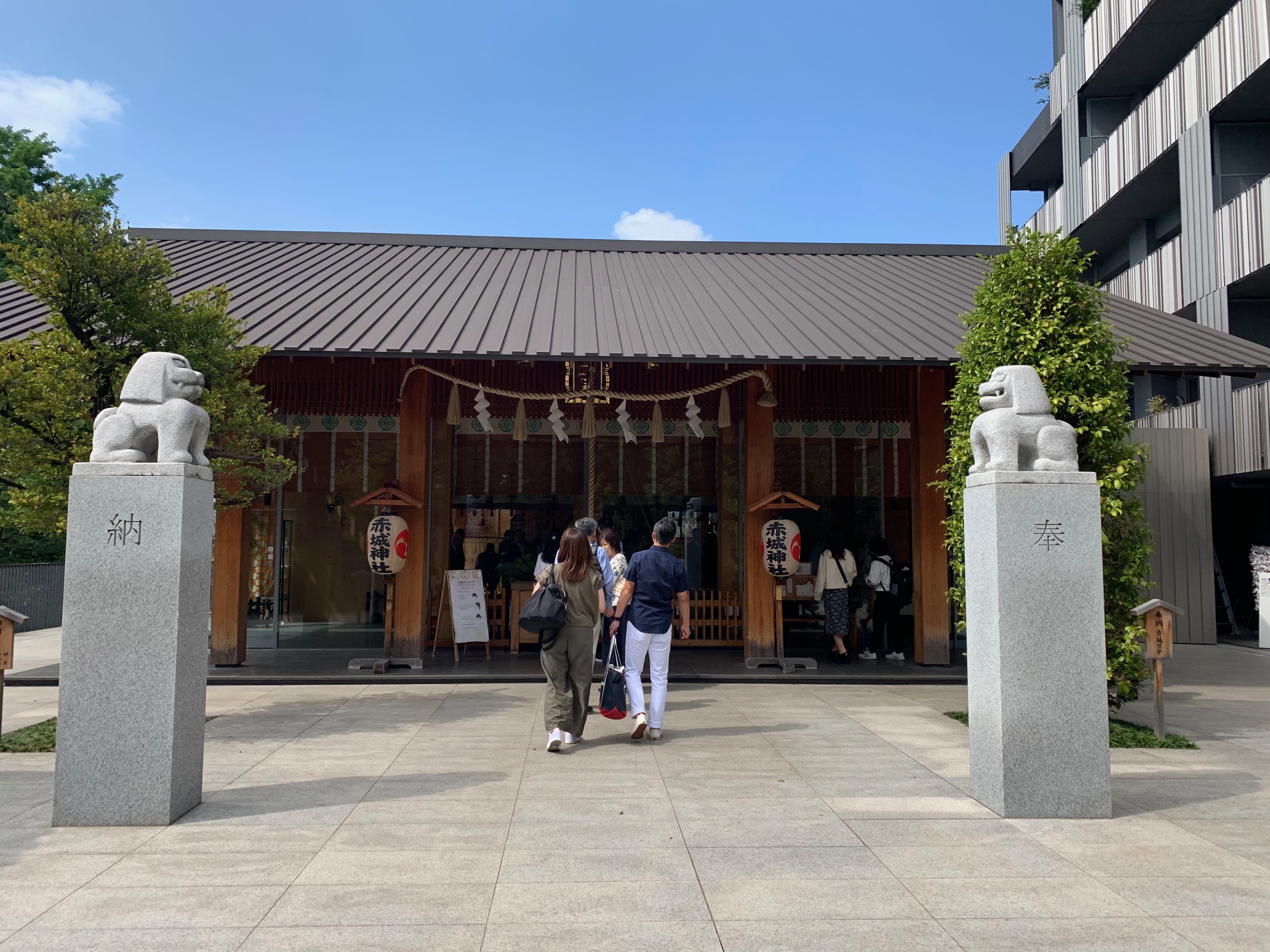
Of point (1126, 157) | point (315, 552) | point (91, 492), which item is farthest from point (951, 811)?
point (1126, 157)

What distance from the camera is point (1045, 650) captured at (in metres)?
5.39

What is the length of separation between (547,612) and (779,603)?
530 cm

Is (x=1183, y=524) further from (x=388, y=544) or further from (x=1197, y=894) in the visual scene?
(x=388, y=544)

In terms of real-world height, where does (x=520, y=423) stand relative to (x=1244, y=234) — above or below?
below

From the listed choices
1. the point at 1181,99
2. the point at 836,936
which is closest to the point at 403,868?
the point at 836,936

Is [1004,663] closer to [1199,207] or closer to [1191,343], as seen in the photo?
[1191,343]

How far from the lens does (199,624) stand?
18.0 ft

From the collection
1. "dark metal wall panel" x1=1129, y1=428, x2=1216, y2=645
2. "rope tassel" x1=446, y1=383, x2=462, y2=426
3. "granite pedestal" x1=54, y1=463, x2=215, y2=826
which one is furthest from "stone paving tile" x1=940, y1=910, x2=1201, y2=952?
"dark metal wall panel" x1=1129, y1=428, x2=1216, y2=645

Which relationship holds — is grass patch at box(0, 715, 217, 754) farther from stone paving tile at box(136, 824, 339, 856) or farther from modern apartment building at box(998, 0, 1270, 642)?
modern apartment building at box(998, 0, 1270, 642)

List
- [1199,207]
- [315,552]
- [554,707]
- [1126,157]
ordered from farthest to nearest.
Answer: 1. [1126,157]
2. [1199,207]
3. [315,552]
4. [554,707]

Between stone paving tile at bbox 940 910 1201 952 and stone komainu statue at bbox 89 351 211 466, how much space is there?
5042mm

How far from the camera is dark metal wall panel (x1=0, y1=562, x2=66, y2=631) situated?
16453mm

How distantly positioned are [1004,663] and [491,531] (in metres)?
9.32

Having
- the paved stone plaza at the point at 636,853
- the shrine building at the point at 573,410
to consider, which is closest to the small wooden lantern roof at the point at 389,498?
the shrine building at the point at 573,410
